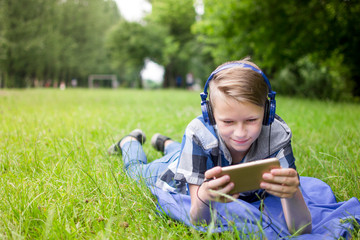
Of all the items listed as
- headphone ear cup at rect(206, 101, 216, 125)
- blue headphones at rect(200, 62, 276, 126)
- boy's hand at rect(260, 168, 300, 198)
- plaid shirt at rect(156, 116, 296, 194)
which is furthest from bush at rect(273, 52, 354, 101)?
boy's hand at rect(260, 168, 300, 198)

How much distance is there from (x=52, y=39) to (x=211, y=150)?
1314 inches

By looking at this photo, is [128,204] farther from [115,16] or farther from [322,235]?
[115,16]

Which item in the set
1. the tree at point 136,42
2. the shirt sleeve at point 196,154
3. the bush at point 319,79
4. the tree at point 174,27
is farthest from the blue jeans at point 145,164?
the tree at point 174,27

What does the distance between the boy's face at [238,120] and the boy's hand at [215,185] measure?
0.27 meters

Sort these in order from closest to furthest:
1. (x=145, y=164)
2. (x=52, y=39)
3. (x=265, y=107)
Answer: (x=265, y=107)
(x=145, y=164)
(x=52, y=39)

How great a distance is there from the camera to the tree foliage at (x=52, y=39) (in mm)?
24531

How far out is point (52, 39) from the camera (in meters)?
31.2

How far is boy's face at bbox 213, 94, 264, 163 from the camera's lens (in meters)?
1.66

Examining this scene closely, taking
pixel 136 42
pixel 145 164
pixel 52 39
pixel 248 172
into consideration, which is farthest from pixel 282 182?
pixel 136 42

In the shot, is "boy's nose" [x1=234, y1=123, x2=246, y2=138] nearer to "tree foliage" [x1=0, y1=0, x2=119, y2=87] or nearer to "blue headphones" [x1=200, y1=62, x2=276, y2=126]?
"blue headphones" [x1=200, y1=62, x2=276, y2=126]

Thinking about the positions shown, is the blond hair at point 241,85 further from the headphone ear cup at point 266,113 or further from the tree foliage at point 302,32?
the tree foliage at point 302,32

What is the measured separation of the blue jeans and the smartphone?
0.83 metres

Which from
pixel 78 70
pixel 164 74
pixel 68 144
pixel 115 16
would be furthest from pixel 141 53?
pixel 68 144

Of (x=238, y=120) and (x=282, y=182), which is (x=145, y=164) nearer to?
(x=238, y=120)
